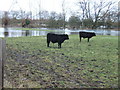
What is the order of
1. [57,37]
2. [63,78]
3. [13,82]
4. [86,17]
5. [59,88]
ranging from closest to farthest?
[59,88]
[13,82]
[63,78]
[57,37]
[86,17]

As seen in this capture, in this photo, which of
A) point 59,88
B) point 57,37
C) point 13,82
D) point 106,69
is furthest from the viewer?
point 57,37

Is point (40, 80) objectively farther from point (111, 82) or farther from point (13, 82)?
point (111, 82)

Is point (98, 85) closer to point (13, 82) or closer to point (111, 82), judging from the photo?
point (111, 82)

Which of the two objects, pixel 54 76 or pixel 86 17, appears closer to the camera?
pixel 54 76

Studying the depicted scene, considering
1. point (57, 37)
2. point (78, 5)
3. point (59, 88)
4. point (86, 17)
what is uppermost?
point (78, 5)

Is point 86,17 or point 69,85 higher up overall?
point 86,17

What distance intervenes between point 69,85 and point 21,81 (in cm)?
71

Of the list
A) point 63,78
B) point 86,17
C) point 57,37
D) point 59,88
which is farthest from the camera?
point 86,17

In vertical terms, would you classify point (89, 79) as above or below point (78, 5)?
below

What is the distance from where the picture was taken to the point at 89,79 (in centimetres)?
209

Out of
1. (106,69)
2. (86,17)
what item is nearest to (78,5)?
(86,17)

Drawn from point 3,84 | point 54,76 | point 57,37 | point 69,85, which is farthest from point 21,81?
point 57,37

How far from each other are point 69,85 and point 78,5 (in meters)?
14.9

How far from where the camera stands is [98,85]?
1891 mm
